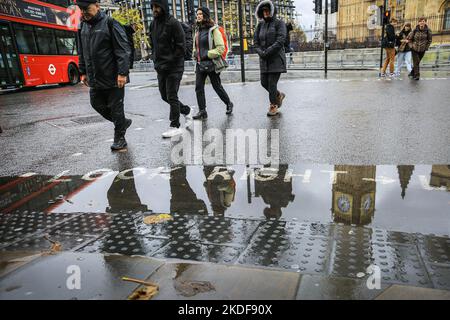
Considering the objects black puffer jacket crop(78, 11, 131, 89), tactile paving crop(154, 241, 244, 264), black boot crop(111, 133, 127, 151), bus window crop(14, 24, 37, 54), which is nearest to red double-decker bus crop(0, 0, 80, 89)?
bus window crop(14, 24, 37, 54)

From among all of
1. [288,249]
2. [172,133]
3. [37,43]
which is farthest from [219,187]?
[37,43]

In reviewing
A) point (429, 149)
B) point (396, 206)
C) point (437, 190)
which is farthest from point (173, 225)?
point (429, 149)

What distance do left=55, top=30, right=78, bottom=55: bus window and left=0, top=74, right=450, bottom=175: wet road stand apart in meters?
9.49

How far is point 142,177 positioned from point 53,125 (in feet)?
14.7

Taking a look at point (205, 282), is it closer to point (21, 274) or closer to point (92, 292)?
point (92, 292)

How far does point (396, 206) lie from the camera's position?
9.53 ft

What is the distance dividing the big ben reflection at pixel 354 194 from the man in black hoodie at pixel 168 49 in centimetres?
301

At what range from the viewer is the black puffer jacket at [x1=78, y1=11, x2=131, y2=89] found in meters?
4.84

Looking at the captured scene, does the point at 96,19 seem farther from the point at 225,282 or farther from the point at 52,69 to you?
the point at 52,69

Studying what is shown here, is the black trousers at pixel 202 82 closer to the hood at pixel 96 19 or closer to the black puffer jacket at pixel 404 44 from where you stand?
the hood at pixel 96 19

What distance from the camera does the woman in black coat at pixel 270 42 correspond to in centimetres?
647

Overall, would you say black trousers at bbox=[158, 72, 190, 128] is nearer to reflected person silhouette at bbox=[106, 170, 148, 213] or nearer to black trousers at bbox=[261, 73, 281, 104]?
black trousers at bbox=[261, 73, 281, 104]

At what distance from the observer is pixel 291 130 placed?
229 inches

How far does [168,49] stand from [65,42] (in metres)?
15.7
